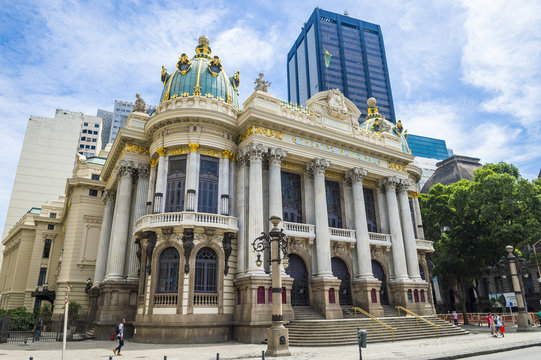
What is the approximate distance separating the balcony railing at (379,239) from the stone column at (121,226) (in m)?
21.3

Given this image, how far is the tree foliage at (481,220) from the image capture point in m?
35.4

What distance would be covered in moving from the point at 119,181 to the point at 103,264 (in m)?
7.97

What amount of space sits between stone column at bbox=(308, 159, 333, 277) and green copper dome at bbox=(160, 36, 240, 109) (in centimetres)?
923

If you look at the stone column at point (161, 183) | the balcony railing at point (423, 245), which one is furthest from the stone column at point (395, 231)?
the stone column at point (161, 183)

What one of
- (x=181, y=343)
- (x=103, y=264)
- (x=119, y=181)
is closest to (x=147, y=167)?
(x=119, y=181)

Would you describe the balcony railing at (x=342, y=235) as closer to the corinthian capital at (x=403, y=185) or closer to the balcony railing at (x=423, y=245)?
the corinthian capital at (x=403, y=185)

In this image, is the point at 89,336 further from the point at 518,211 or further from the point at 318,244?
the point at 518,211

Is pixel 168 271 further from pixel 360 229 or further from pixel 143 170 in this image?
pixel 360 229

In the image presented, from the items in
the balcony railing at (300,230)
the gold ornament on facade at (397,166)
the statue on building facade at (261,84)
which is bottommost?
the balcony railing at (300,230)

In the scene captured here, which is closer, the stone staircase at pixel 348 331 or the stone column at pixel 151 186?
the stone staircase at pixel 348 331

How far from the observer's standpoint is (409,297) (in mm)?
32531

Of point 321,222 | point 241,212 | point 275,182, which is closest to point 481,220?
point 321,222

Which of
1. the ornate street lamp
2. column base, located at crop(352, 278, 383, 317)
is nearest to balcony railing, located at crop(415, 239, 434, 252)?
the ornate street lamp

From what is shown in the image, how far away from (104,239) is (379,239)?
25738 mm
